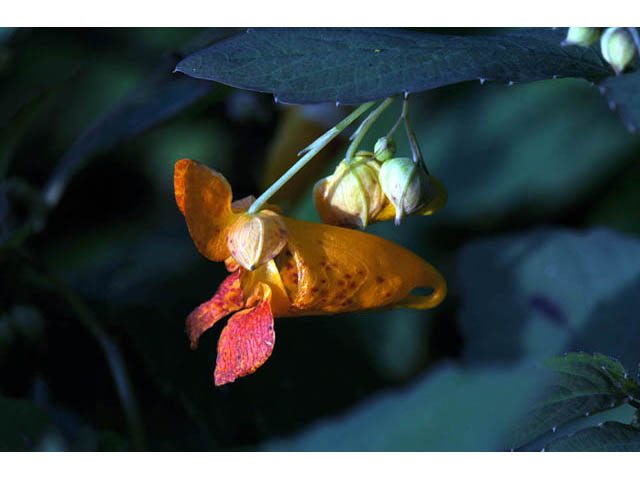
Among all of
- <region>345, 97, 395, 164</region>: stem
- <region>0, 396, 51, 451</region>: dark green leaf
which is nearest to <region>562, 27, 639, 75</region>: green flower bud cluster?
<region>345, 97, 395, 164</region>: stem

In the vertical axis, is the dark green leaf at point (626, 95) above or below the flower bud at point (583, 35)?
below

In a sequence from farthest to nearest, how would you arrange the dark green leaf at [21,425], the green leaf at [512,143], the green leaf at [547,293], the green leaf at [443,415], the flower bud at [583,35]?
1. the green leaf at [512,143]
2. the green leaf at [547,293]
3. the dark green leaf at [21,425]
4. the flower bud at [583,35]
5. the green leaf at [443,415]

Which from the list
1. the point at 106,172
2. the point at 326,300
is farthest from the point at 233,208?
the point at 106,172

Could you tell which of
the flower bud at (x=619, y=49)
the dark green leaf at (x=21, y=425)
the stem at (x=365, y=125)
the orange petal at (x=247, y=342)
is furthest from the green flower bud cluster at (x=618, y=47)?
the dark green leaf at (x=21, y=425)

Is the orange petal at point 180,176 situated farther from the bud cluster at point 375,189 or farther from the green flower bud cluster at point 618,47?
the green flower bud cluster at point 618,47

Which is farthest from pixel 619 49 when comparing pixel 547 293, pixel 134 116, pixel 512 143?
pixel 512 143

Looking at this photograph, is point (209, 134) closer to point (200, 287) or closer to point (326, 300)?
point (200, 287)
